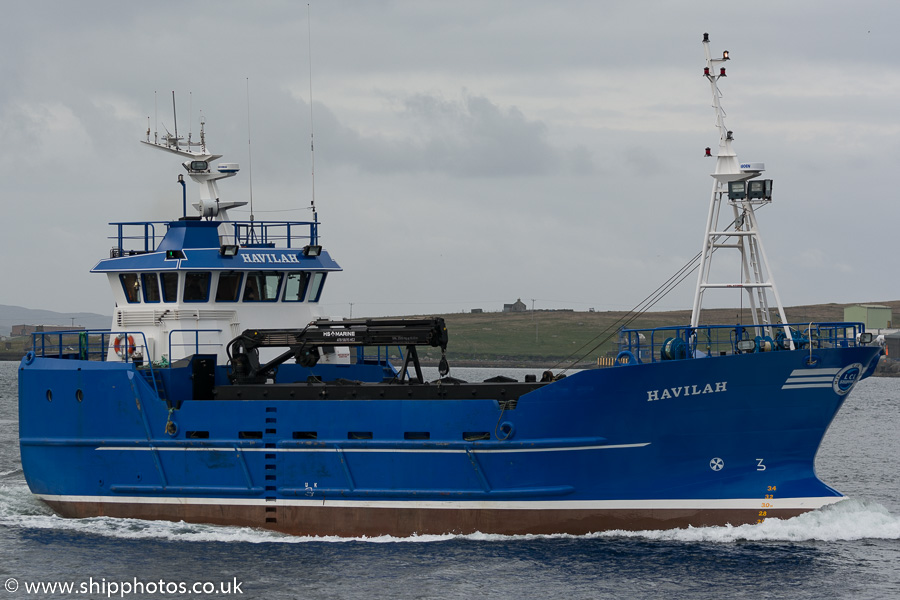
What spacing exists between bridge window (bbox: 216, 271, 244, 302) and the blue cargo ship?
1.2 inches

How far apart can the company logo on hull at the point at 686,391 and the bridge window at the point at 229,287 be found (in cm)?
913

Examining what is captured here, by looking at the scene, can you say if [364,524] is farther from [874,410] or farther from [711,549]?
[874,410]

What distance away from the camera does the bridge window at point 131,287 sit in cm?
2303

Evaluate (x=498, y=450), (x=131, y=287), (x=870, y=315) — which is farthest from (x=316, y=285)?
(x=870, y=315)

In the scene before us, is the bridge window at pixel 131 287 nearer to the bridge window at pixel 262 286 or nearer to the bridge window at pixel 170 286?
the bridge window at pixel 170 286

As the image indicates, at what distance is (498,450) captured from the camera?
18891 millimetres

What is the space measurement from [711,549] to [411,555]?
16.9 feet

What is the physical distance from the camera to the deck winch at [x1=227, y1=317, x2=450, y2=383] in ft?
66.4

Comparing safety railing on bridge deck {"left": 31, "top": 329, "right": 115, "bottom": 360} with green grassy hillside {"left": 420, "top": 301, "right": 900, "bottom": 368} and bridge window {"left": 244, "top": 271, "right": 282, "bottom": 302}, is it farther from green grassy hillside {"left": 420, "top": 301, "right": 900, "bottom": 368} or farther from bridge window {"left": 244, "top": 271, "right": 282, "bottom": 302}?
green grassy hillside {"left": 420, "top": 301, "right": 900, "bottom": 368}

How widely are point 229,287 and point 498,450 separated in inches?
286

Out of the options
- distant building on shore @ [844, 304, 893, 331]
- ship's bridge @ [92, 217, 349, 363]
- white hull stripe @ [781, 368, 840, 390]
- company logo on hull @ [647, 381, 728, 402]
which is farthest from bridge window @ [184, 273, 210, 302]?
distant building on shore @ [844, 304, 893, 331]

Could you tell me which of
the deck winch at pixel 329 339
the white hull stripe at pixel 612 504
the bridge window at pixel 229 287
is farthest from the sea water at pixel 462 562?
the bridge window at pixel 229 287

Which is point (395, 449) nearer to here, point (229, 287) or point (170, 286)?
point (229, 287)

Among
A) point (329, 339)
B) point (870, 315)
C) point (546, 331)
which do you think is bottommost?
point (329, 339)
